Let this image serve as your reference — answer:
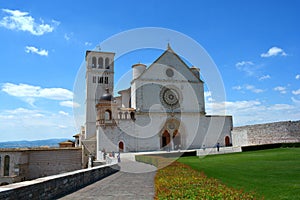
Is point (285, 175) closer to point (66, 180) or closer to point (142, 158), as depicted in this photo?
point (66, 180)

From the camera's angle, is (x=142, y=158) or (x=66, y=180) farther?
(x=142, y=158)

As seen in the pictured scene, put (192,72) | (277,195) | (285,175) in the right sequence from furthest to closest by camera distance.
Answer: (192,72), (285,175), (277,195)

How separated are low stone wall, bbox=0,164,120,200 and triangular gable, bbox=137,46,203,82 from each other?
2866 centimetres

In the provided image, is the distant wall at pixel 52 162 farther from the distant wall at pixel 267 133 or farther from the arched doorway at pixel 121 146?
the distant wall at pixel 267 133

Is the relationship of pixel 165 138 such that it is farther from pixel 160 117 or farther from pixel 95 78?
pixel 95 78

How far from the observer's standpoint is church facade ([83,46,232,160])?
37156 mm

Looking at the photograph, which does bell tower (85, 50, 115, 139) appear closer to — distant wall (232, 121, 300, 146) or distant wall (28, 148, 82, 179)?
distant wall (28, 148, 82, 179)

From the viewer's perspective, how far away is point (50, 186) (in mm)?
8430

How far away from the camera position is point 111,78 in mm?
49125

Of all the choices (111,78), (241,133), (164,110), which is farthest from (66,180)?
(111,78)

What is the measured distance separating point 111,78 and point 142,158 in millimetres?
26930

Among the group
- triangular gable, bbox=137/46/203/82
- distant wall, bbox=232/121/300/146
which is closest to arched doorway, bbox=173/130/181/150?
triangular gable, bbox=137/46/203/82

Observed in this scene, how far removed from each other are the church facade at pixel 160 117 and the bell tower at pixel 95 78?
41 cm

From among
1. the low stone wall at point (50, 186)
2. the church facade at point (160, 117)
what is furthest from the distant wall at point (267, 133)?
the low stone wall at point (50, 186)
